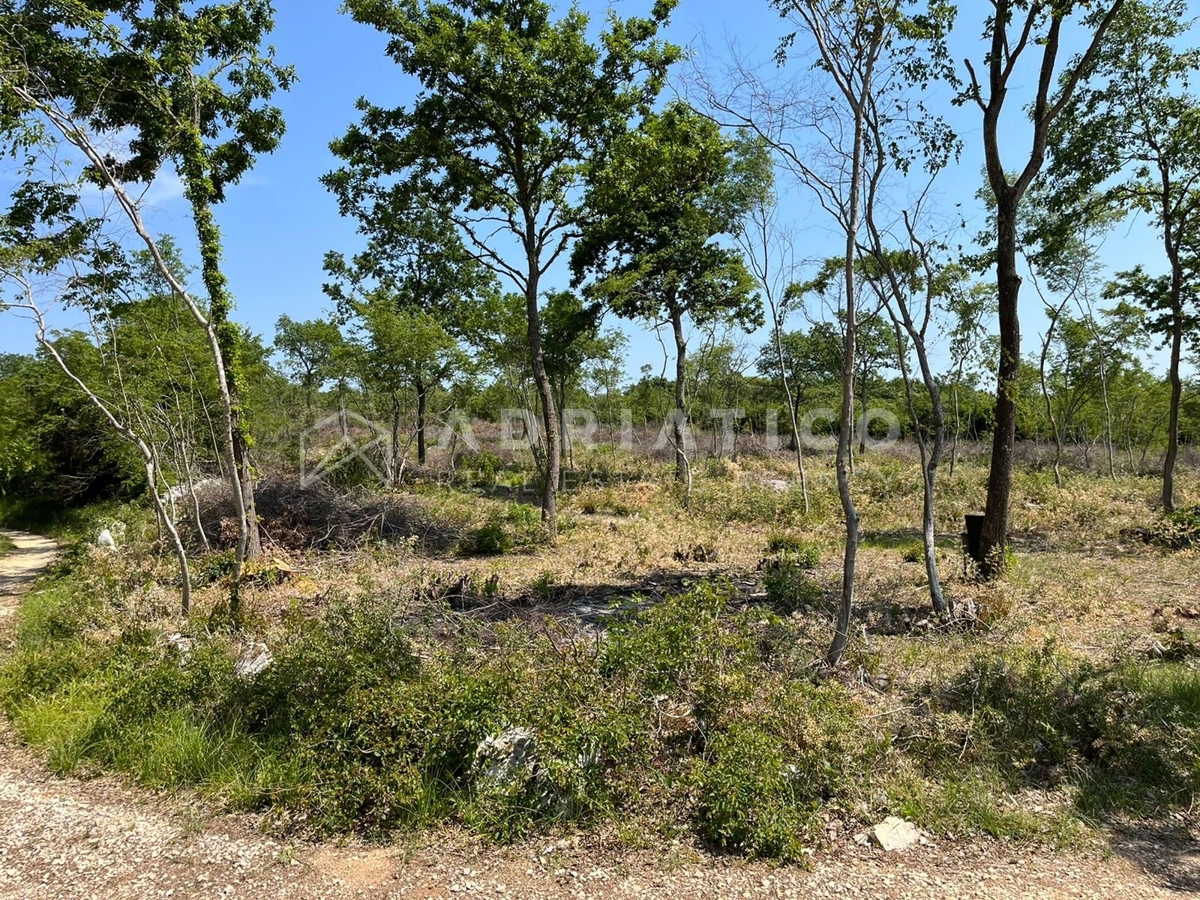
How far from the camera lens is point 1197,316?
12188 mm

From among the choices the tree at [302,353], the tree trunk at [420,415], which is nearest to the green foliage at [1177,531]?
the tree trunk at [420,415]

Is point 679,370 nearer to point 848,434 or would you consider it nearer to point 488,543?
point 488,543

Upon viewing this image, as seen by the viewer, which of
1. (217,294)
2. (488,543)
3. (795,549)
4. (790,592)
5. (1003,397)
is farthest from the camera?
(488,543)

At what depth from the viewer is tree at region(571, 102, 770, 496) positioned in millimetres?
11375

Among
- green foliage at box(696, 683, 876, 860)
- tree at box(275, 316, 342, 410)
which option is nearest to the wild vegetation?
green foliage at box(696, 683, 876, 860)

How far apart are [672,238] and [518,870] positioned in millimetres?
16926

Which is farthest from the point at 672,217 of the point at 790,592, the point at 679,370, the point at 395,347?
the point at 790,592

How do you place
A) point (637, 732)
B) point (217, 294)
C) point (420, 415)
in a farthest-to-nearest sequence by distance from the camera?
point (420, 415) → point (217, 294) → point (637, 732)

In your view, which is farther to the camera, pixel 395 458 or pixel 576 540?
pixel 395 458

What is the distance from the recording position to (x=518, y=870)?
3.29 meters

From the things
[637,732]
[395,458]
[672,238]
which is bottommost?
[637,732]

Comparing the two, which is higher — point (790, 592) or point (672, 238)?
point (672, 238)

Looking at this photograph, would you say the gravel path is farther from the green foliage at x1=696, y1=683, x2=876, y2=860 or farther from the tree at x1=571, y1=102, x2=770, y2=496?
the tree at x1=571, y1=102, x2=770, y2=496

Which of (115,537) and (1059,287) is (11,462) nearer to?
(115,537)
